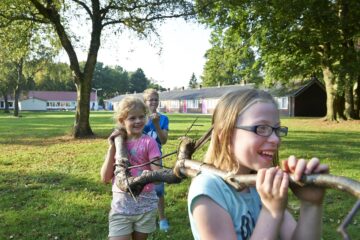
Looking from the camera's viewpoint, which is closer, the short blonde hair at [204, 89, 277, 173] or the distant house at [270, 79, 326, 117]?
the short blonde hair at [204, 89, 277, 173]

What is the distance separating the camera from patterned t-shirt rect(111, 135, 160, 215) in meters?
4.07

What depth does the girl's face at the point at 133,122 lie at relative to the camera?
431 centimetres

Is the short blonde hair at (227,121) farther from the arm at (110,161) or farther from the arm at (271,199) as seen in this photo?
the arm at (110,161)

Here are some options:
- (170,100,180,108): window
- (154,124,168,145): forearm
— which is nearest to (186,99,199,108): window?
(170,100,180,108): window

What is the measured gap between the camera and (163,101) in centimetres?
9938

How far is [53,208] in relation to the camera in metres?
7.49

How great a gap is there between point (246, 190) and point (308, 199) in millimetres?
418

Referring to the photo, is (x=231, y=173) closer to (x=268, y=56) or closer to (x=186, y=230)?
(x=186, y=230)

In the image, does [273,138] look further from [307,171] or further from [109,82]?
[109,82]

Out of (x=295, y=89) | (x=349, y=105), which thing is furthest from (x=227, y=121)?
(x=295, y=89)

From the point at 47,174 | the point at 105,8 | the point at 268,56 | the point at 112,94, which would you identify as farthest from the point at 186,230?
the point at 112,94

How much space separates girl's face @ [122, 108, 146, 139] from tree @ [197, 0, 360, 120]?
16.8 m

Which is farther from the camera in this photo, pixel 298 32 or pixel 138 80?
pixel 138 80

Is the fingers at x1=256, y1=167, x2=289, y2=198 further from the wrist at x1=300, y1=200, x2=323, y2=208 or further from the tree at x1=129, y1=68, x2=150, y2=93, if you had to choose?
the tree at x1=129, y1=68, x2=150, y2=93
